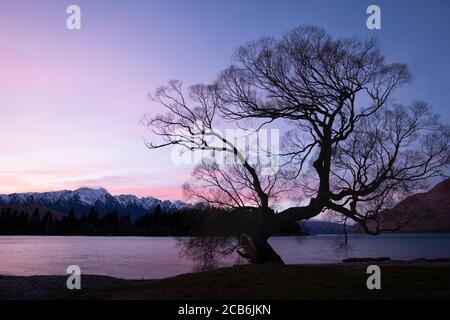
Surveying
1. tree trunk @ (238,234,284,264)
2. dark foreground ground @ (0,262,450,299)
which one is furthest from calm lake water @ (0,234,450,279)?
dark foreground ground @ (0,262,450,299)

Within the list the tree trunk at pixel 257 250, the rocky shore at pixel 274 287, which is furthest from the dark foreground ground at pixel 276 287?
the tree trunk at pixel 257 250

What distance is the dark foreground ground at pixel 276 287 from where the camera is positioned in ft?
45.6

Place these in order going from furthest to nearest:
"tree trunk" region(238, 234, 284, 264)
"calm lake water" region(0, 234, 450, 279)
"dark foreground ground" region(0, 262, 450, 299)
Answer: "calm lake water" region(0, 234, 450, 279) < "tree trunk" region(238, 234, 284, 264) < "dark foreground ground" region(0, 262, 450, 299)

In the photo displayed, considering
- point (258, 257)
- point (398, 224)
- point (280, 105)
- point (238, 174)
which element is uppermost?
point (280, 105)

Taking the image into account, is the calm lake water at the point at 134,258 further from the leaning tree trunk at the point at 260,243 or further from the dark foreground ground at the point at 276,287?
the dark foreground ground at the point at 276,287

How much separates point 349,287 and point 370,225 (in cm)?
1292

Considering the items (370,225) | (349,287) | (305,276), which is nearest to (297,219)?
(370,225)

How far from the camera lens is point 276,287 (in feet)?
Result: 49.3

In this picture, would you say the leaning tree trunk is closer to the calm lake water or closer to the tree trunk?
the tree trunk

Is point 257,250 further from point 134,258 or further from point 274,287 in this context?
point 134,258

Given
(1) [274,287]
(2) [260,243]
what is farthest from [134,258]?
(1) [274,287]

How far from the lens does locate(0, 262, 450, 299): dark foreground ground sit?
45.6ft
